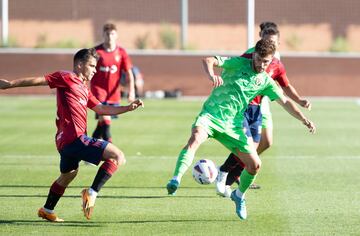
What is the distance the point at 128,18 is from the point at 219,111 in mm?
32095

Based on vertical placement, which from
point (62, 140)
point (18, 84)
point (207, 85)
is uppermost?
point (18, 84)

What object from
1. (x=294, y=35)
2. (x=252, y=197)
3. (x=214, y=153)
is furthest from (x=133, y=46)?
(x=252, y=197)

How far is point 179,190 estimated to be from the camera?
39.0 ft

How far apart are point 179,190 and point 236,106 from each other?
228cm

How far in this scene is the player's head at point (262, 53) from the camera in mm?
9484

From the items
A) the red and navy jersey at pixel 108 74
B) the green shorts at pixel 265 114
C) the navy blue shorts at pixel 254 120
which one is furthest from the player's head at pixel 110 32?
the navy blue shorts at pixel 254 120

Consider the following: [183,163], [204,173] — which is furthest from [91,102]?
[204,173]

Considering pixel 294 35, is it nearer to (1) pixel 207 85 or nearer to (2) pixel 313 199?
(1) pixel 207 85

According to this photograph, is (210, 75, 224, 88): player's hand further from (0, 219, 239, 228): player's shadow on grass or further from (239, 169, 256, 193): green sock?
(0, 219, 239, 228): player's shadow on grass

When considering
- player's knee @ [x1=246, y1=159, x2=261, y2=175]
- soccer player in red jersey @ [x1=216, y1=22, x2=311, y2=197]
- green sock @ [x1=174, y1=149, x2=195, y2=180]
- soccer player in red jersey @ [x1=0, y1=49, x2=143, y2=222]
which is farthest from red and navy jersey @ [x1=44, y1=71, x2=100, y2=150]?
soccer player in red jersey @ [x1=216, y1=22, x2=311, y2=197]

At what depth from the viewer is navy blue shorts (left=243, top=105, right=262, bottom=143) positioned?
1170 centimetres

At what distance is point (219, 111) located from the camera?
9.89 meters

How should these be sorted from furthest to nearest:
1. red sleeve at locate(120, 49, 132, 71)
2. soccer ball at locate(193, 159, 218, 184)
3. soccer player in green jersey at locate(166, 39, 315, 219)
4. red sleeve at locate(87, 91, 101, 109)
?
red sleeve at locate(120, 49, 132, 71), soccer ball at locate(193, 159, 218, 184), red sleeve at locate(87, 91, 101, 109), soccer player in green jersey at locate(166, 39, 315, 219)

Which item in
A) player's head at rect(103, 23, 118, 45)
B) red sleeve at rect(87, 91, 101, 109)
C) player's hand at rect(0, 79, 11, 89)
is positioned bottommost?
red sleeve at rect(87, 91, 101, 109)
